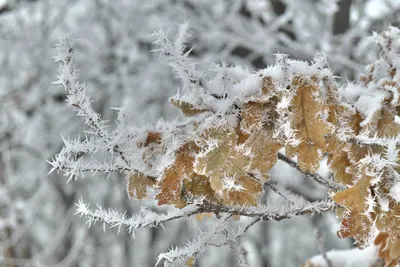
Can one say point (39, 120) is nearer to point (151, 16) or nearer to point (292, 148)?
point (151, 16)

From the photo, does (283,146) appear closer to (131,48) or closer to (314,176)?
(314,176)

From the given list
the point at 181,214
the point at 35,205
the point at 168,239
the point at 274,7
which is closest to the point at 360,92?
the point at 181,214

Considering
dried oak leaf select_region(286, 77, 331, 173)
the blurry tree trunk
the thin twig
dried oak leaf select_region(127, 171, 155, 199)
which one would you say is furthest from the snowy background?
dried oak leaf select_region(127, 171, 155, 199)

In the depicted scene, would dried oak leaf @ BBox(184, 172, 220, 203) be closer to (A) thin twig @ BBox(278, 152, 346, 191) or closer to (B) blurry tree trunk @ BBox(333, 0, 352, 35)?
(A) thin twig @ BBox(278, 152, 346, 191)

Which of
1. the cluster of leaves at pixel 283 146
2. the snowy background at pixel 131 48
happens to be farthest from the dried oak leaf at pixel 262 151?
the snowy background at pixel 131 48

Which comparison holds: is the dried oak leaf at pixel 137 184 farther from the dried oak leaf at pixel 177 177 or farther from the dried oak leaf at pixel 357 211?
the dried oak leaf at pixel 357 211

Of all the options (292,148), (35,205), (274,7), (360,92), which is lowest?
(35,205)

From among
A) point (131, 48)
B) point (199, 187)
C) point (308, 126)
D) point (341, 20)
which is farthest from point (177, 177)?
point (131, 48)
